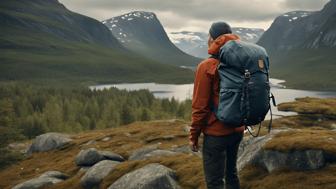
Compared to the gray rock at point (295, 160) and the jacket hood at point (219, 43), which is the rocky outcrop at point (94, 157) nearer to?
the gray rock at point (295, 160)

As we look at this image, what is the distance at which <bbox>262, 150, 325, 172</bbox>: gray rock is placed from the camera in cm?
1917

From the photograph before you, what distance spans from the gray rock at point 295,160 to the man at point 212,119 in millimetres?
8172

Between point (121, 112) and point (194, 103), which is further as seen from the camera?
point (121, 112)

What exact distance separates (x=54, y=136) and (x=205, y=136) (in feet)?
240

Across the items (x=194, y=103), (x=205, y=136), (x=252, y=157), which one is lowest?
(x=252, y=157)

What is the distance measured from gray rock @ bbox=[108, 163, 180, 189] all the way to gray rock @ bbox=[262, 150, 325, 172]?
5848 mm

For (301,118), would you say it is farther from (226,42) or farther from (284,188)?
(226,42)

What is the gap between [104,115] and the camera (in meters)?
144

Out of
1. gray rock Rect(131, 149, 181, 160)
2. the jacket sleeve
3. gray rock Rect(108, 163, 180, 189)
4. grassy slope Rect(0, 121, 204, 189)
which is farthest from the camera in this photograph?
gray rock Rect(131, 149, 181, 160)

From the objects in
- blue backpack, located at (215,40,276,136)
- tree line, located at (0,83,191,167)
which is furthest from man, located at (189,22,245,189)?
tree line, located at (0,83,191,167)

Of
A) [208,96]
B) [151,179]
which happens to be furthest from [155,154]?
[208,96]

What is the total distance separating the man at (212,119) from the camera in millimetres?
11602

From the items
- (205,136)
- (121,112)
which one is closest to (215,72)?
(205,136)

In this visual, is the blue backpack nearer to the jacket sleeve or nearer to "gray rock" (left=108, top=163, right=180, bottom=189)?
the jacket sleeve
